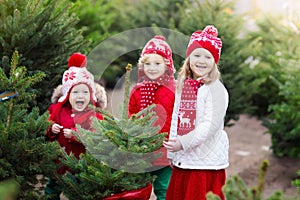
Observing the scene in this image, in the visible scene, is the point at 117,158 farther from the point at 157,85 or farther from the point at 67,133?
the point at 157,85

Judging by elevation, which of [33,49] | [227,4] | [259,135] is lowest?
[259,135]

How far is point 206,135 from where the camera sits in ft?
12.9

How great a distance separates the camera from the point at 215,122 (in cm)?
393

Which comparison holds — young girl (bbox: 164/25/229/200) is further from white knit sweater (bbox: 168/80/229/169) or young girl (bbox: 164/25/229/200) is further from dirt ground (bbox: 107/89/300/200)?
dirt ground (bbox: 107/89/300/200)

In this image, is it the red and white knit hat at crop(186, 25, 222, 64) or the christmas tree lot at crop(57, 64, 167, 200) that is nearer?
the christmas tree lot at crop(57, 64, 167, 200)

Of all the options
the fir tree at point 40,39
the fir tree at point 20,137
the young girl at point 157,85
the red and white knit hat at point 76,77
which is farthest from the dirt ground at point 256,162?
the fir tree at point 20,137

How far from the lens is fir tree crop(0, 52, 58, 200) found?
12.6 feet

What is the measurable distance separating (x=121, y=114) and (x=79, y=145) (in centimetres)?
95

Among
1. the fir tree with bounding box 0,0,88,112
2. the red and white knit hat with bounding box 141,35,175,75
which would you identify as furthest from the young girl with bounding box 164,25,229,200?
the fir tree with bounding box 0,0,88,112

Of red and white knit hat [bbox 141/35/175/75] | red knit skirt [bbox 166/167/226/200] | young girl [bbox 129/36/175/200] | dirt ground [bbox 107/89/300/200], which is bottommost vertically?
dirt ground [bbox 107/89/300/200]

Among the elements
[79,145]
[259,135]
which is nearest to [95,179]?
[79,145]

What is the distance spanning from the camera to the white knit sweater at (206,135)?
392 centimetres

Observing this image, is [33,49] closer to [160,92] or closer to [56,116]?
[56,116]

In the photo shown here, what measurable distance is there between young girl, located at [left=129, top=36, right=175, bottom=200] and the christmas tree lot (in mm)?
549
